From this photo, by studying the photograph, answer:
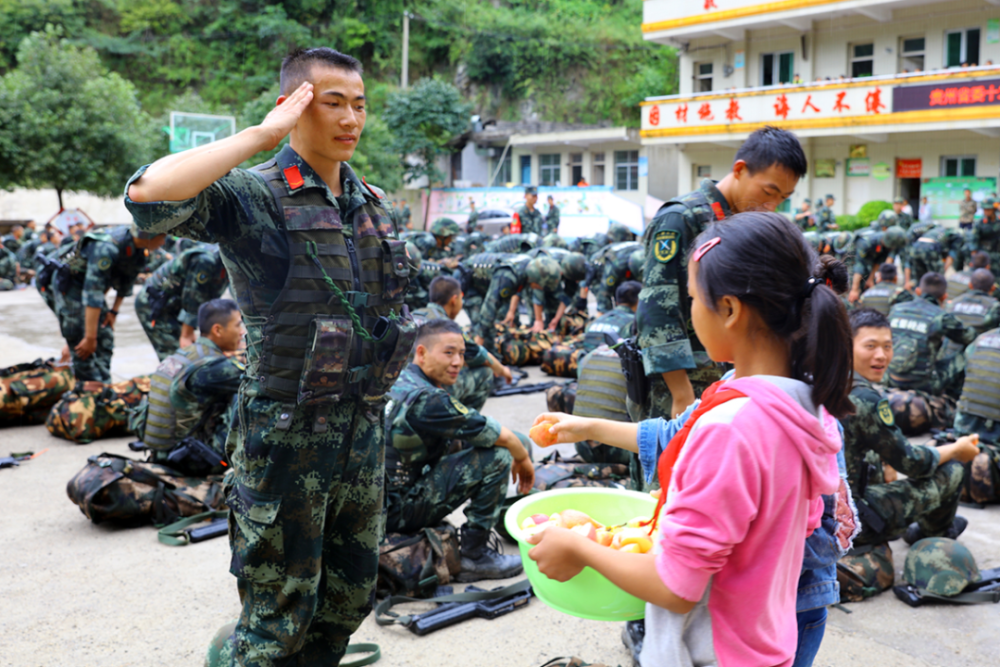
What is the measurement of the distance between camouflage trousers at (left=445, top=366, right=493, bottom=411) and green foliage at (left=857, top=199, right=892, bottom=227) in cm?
1758

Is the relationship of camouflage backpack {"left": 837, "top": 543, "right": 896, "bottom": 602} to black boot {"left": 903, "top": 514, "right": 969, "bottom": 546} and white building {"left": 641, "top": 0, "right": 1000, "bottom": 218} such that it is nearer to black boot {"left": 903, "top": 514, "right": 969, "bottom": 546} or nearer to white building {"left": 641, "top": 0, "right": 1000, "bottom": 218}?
black boot {"left": 903, "top": 514, "right": 969, "bottom": 546}

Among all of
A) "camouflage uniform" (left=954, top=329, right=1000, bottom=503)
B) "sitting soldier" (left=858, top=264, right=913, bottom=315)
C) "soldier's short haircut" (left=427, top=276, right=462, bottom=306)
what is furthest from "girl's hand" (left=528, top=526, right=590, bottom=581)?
"sitting soldier" (left=858, top=264, right=913, bottom=315)

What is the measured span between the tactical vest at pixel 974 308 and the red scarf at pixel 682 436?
6.43 metres

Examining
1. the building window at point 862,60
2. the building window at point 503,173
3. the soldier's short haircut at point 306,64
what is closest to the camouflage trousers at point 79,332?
the soldier's short haircut at point 306,64

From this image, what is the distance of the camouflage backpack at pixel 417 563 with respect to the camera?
347 cm

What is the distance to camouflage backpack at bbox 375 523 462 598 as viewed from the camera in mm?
3475

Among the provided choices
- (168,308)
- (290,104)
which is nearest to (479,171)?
(168,308)

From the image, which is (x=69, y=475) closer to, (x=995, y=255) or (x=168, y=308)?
(x=168, y=308)

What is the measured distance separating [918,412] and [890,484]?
8.20ft

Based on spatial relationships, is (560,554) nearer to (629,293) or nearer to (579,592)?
(579,592)

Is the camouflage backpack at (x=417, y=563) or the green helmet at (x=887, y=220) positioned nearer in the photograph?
the camouflage backpack at (x=417, y=563)

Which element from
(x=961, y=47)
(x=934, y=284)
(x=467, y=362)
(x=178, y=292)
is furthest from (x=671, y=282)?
(x=961, y=47)

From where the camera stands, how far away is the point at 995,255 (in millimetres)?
12359

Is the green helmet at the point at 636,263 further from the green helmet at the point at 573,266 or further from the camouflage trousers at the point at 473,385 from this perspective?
the camouflage trousers at the point at 473,385
